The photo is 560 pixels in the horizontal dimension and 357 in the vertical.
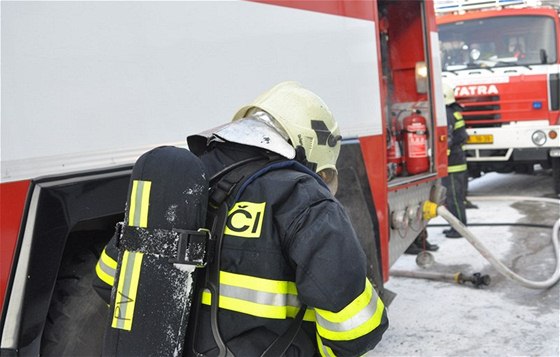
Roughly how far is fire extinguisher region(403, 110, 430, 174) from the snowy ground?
1038 millimetres

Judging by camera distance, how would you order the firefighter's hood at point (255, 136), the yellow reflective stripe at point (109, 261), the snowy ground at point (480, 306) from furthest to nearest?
the snowy ground at point (480, 306) < the yellow reflective stripe at point (109, 261) < the firefighter's hood at point (255, 136)

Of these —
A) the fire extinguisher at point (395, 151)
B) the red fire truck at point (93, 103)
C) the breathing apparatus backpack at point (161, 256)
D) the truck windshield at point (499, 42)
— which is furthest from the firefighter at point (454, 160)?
the breathing apparatus backpack at point (161, 256)

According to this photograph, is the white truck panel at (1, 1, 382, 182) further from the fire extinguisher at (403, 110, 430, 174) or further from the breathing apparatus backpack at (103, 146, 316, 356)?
the fire extinguisher at (403, 110, 430, 174)

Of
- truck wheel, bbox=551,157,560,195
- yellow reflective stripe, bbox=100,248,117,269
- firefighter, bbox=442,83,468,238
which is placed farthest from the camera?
truck wheel, bbox=551,157,560,195

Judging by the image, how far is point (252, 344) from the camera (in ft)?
5.23

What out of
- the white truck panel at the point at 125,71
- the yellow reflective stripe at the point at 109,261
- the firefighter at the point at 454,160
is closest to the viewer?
the yellow reflective stripe at the point at 109,261

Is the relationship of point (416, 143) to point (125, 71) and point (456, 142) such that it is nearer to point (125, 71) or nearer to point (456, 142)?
point (456, 142)

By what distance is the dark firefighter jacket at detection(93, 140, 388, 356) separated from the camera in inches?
59.2

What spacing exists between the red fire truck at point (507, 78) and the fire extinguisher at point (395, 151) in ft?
13.3

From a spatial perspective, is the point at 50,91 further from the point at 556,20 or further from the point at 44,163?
the point at 556,20

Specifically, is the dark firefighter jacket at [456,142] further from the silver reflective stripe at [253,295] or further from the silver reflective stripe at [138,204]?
the silver reflective stripe at [138,204]

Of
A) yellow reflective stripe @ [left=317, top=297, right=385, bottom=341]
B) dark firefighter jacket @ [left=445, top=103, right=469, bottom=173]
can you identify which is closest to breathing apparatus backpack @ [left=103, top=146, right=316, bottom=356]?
yellow reflective stripe @ [left=317, top=297, right=385, bottom=341]

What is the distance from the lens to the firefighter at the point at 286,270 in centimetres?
150

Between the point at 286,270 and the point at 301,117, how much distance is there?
477mm
